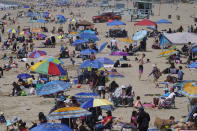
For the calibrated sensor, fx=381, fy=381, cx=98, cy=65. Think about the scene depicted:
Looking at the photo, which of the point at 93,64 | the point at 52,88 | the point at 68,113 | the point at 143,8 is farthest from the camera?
the point at 143,8

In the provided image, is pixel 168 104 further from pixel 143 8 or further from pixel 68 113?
pixel 143 8

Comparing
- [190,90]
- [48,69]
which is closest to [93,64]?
[48,69]

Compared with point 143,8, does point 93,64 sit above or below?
below

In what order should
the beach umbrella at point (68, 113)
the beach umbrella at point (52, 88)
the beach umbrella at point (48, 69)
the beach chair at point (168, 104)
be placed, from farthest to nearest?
the beach umbrella at point (48, 69) → the beach chair at point (168, 104) → the beach umbrella at point (52, 88) → the beach umbrella at point (68, 113)

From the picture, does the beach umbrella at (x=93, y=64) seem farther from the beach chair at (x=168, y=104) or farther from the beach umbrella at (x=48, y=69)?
the beach chair at (x=168, y=104)

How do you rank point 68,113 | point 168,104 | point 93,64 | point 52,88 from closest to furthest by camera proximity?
point 68,113 → point 52,88 → point 168,104 → point 93,64

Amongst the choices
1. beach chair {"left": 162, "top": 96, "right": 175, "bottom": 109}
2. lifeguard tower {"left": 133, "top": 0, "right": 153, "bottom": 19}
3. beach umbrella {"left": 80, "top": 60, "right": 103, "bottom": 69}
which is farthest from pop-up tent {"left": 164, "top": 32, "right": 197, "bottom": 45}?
lifeguard tower {"left": 133, "top": 0, "right": 153, "bottom": 19}

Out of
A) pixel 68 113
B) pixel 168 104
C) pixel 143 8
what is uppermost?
pixel 143 8

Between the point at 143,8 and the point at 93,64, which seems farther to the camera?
the point at 143,8

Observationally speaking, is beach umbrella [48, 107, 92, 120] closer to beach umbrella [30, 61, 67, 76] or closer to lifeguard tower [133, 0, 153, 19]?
beach umbrella [30, 61, 67, 76]

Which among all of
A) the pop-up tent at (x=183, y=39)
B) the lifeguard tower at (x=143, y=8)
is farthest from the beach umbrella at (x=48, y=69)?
the lifeguard tower at (x=143, y=8)

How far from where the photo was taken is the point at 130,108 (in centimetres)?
1220

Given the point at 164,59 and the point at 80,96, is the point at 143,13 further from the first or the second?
the point at 80,96

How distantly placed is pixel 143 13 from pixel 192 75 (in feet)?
79.3
